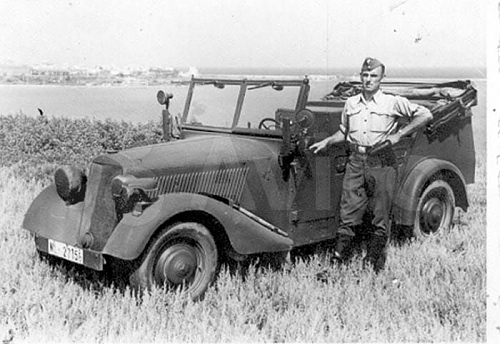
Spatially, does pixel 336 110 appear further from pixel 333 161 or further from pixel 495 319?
pixel 495 319

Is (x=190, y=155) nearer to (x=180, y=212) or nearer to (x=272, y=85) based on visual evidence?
(x=180, y=212)

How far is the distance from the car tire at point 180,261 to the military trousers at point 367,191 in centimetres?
123

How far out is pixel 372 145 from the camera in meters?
5.07

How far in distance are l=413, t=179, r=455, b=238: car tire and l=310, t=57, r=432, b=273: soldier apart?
1112 mm

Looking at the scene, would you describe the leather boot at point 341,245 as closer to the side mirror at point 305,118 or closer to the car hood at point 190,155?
the car hood at point 190,155

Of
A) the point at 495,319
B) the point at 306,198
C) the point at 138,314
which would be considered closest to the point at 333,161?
the point at 306,198

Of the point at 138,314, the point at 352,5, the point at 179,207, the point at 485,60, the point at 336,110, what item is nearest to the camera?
the point at 138,314

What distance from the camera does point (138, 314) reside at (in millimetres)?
4121

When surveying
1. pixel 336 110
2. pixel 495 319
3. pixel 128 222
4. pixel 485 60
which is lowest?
pixel 495 319

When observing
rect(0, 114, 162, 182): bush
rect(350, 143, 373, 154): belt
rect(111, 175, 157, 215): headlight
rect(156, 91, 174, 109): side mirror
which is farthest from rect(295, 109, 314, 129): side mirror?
rect(0, 114, 162, 182): bush

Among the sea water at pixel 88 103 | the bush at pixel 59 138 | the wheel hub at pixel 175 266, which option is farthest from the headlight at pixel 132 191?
the bush at pixel 59 138

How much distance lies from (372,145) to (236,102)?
130cm

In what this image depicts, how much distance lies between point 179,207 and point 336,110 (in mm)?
2300

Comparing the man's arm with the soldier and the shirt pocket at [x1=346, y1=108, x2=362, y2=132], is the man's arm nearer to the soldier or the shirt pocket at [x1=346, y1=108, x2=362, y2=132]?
the soldier
